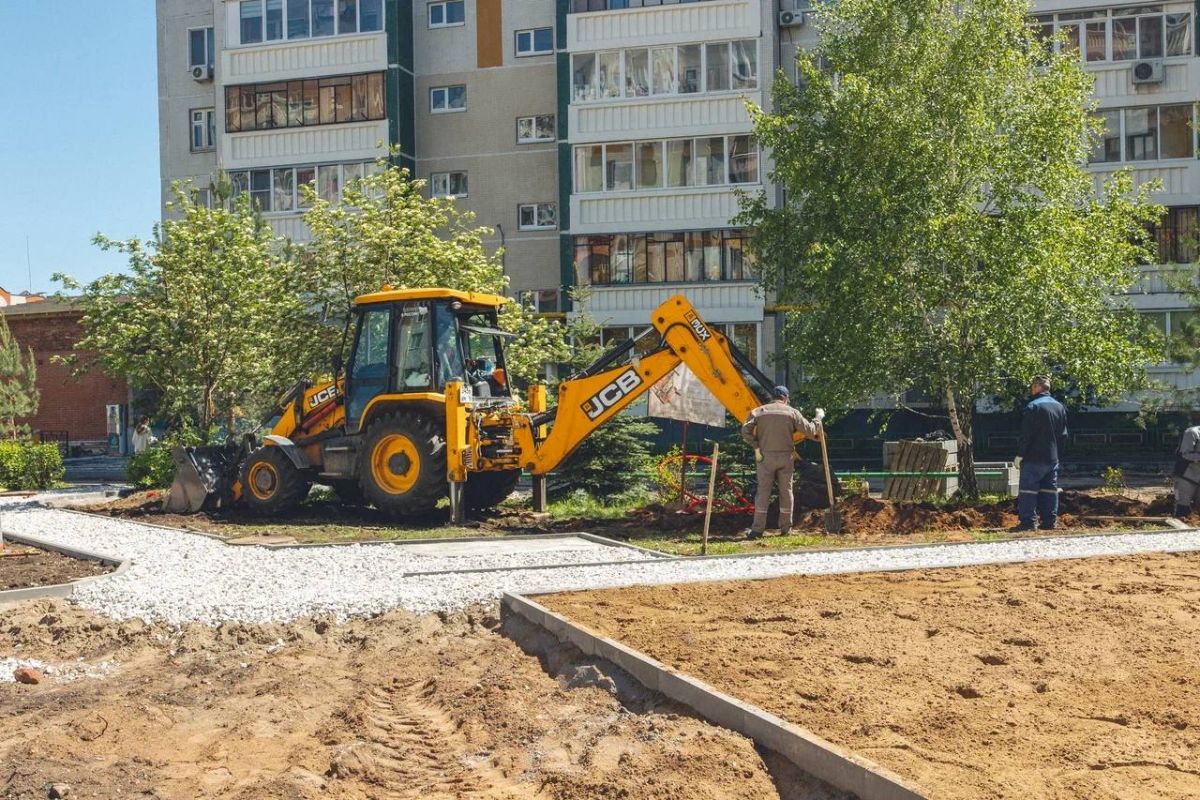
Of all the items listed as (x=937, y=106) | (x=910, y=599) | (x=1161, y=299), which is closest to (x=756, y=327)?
(x=1161, y=299)

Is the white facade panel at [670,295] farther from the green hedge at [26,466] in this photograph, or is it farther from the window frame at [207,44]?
the window frame at [207,44]

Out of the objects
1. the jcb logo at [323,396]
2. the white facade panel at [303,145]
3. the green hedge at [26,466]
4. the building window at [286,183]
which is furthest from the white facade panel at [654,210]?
the jcb logo at [323,396]

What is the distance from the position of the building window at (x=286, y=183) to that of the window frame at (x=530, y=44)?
5992 mm

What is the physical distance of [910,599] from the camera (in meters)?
10.9

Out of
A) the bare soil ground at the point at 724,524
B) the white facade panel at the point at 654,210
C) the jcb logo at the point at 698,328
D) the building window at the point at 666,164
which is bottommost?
the bare soil ground at the point at 724,524

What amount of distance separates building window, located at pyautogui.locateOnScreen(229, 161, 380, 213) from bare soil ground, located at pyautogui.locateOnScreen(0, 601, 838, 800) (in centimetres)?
2987

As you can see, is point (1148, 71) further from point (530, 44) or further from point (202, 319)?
point (202, 319)

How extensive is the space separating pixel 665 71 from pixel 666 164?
256 centimetres

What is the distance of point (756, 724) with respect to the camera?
7312mm

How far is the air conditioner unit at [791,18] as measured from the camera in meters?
37.2

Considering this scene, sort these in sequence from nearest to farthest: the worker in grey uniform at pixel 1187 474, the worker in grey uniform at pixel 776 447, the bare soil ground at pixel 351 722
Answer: the bare soil ground at pixel 351 722 → the worker in grey uniform at pixel 776 447 → the worker in grey uniform at pixel 1187 474

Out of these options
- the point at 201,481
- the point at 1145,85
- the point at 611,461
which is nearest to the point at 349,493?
the point at 201,481

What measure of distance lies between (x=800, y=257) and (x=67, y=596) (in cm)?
1496

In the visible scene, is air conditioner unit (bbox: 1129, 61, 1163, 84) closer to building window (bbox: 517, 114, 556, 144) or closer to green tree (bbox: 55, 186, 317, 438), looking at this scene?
building window (bbox: 517, 114, 556, 144)
